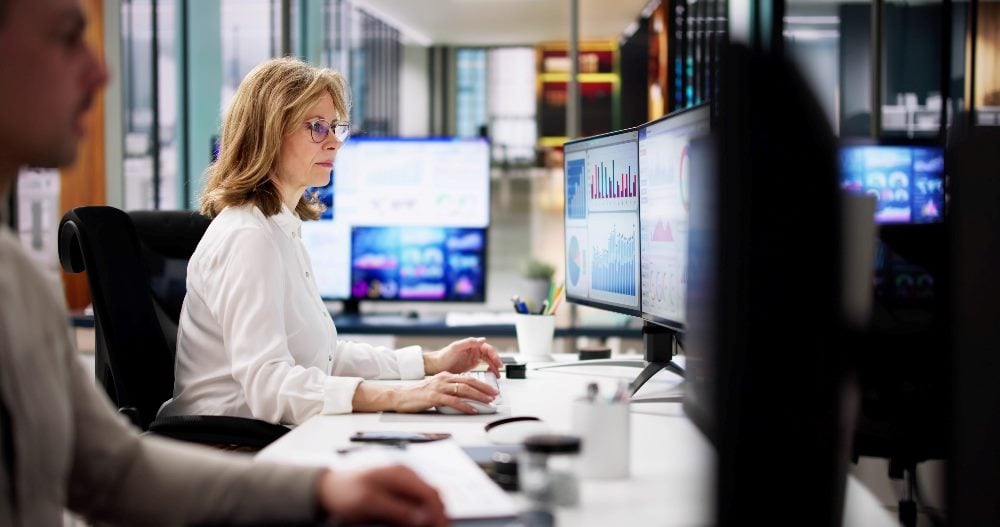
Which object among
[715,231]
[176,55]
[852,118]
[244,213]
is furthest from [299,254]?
[852,118]

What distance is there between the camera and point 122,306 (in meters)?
1.99

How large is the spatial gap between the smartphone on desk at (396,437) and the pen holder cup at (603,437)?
0.98ft

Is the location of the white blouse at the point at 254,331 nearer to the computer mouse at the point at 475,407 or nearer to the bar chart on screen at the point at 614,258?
the computer mouse at the point at 475,407

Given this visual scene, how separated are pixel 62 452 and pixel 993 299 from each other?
1386 mm

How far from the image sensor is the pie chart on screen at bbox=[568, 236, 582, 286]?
257cm

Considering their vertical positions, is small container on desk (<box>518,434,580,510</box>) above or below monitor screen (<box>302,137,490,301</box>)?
below

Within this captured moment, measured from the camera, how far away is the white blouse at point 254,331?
1806 millimetres

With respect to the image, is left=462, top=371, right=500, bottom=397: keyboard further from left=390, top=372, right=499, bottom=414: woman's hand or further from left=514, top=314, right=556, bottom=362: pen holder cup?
left=514, top=314, right=556, bottom=362: pen holder cup

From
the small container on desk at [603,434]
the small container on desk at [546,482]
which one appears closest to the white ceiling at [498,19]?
the small container on desk at [603,434]

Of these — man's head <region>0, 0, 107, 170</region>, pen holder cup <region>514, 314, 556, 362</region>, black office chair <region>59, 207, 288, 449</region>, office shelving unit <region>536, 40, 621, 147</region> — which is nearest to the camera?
man's head <region>0, 0, 107, 170</region>

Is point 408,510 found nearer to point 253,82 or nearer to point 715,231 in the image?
point 715,231

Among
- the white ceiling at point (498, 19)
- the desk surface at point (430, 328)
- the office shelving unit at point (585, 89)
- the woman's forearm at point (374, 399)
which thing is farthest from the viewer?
the white ceiling at point (498, 19)

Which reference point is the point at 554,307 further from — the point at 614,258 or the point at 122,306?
the point at 122,306

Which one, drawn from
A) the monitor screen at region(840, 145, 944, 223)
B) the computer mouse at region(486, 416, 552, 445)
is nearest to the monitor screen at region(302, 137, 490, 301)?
the monitor screen at region(840, 145, 944, 223)
